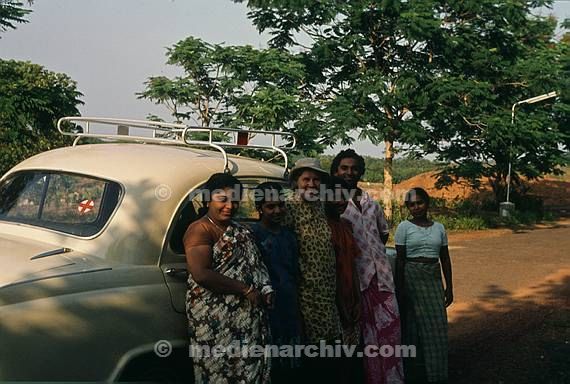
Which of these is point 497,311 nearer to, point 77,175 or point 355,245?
point 355,245

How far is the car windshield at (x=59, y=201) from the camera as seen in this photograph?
12.5 ft

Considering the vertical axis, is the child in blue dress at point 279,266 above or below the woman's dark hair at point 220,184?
below

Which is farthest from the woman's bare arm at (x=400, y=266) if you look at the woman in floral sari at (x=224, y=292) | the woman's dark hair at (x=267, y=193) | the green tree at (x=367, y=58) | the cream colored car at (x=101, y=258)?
the green tree at (x=367, y=58)

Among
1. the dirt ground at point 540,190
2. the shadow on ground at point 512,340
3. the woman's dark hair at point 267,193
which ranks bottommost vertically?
the shadow on ground at point 512,340

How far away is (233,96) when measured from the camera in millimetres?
17594

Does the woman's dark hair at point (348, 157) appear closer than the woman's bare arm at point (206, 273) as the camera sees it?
No

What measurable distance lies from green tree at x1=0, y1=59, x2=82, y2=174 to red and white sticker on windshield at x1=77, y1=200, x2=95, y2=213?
29.3 feet

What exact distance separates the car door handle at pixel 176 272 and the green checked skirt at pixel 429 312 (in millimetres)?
2118

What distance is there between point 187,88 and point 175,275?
14.3 metres

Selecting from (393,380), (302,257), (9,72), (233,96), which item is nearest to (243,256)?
(302,257)

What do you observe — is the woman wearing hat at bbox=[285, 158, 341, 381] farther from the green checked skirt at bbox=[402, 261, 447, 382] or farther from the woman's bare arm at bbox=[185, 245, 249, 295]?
the green checked skirt at bbox=[402, 261, 447, 382]

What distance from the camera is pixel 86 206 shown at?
388 cm

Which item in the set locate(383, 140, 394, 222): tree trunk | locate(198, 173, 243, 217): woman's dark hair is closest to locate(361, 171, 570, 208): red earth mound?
locate(383, 140, 394, 222): tree trunk

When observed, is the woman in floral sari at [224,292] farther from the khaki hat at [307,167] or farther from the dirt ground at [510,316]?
the dirt ground at [510,316]
